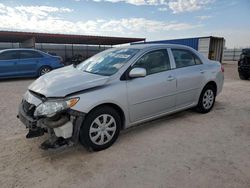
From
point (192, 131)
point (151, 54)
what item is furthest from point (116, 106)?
point (192, 131)

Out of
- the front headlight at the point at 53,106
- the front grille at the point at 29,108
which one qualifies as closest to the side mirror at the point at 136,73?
the front headlight at the point at 53,106

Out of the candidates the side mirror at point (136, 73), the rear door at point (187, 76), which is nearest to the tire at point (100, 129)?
the side mirror at point (136, 73)

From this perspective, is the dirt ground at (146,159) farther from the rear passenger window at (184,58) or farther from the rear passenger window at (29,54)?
the rear passenger window at (29,54)

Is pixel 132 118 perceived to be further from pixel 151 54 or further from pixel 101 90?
pixel 151 54

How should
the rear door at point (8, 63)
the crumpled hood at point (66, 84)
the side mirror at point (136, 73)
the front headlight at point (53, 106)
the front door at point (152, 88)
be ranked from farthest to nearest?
1. the rear door at point (8, 63)
2. the front door at point (152, 88)
3. the side mirror at point (136, 73)
4. the crumpled hood at point (66, 84)
5. the front headlight at point (53, 106)

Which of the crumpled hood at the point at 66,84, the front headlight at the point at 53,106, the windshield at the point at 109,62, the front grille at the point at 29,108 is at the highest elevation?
the windshield at the point at 109,62

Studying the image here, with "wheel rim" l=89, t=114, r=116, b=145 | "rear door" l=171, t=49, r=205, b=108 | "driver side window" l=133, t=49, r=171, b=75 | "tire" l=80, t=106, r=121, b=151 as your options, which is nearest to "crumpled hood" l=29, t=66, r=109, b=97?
"tire" l=80, t=106, r=121, b=151

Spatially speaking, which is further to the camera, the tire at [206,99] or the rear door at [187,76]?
the tire at [206,99]

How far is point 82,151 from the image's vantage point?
3047mm

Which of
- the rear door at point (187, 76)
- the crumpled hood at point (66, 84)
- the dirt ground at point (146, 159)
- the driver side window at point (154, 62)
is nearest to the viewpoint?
the dirt ground at point (146, 159)

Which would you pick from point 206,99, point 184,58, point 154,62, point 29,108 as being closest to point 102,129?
point 29,108

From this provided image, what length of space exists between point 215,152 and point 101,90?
187 centimetres

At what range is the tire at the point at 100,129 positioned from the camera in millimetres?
2852

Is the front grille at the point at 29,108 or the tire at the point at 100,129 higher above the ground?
the front grille at the point at 29,108
